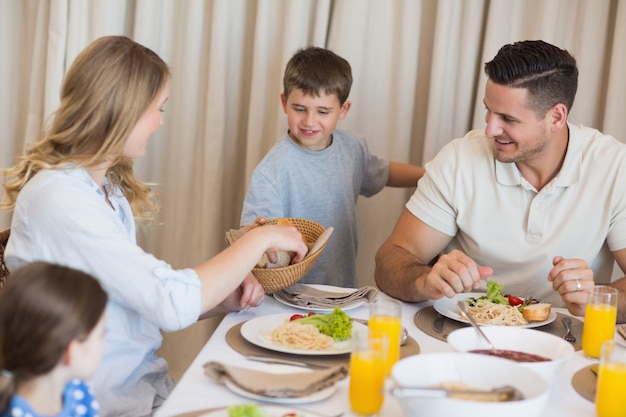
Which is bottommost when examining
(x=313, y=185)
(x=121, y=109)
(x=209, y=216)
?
(x=209, y=216)

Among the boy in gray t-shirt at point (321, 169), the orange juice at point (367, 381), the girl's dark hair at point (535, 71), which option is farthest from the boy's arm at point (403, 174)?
the orange juice at point (367, 381)

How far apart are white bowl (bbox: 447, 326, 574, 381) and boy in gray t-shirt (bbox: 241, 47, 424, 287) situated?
1.10 meters

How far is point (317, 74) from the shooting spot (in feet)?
8.61

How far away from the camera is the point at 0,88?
3383 millimetres

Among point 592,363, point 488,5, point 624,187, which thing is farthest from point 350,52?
point 592,363

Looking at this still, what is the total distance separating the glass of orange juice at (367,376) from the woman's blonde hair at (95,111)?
72cm

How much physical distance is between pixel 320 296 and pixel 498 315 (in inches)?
17.5

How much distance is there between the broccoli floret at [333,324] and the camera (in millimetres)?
1717

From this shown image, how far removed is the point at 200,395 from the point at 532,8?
2.02m

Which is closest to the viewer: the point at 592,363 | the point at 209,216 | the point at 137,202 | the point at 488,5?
the point at 592,363

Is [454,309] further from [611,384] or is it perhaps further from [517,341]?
[611,384]

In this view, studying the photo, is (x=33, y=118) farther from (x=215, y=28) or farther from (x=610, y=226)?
(x=610, y=226)

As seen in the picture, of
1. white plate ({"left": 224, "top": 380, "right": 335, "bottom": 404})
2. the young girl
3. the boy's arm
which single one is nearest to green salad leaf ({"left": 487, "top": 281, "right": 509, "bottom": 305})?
white plate ({"left": 224, "top": 380, "right": 335, "bottom": 404})

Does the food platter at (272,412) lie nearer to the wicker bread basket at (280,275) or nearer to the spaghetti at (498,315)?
the wicker bread basket at (280,275)
